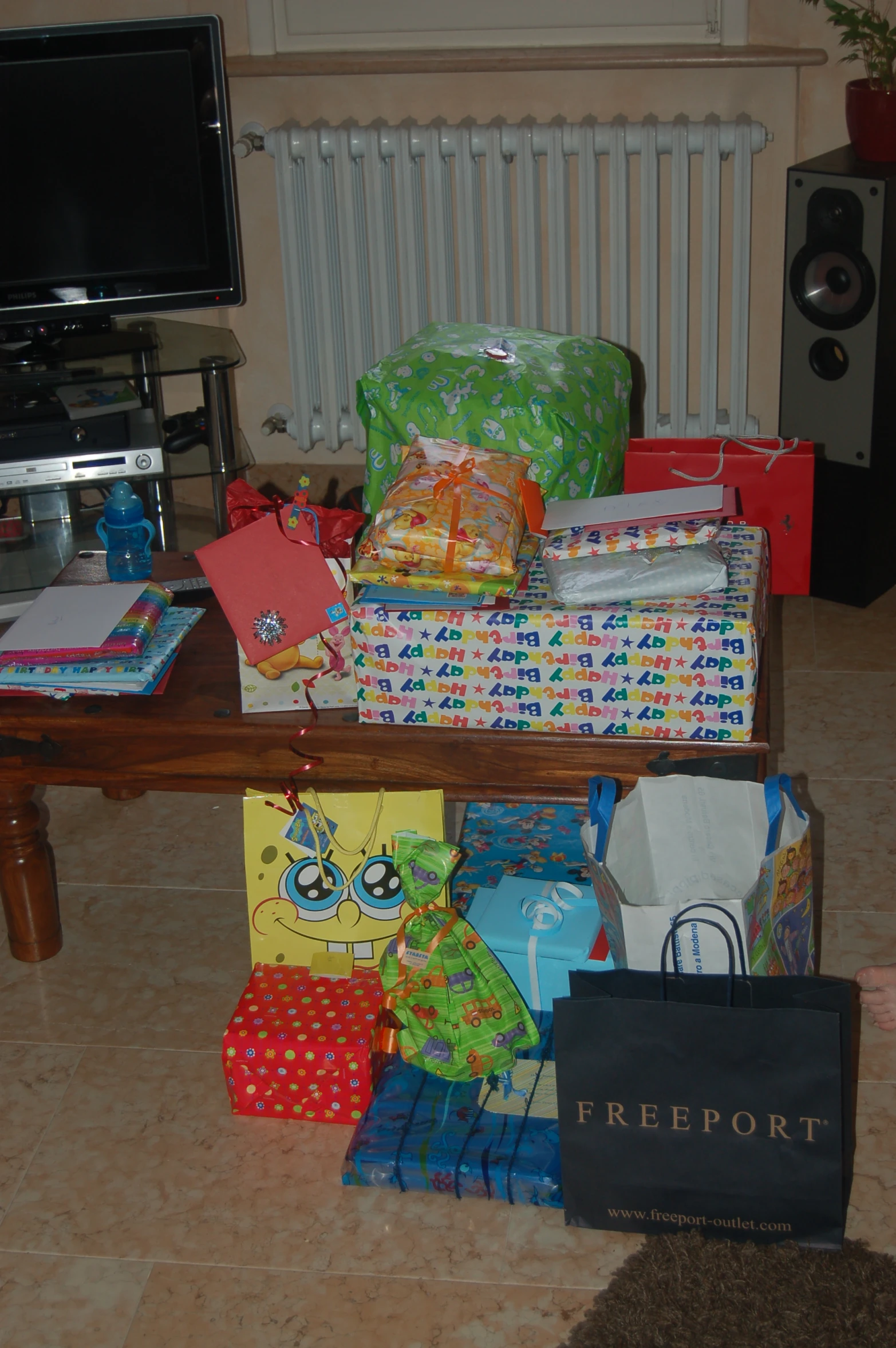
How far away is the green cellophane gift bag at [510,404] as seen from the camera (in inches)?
80.6

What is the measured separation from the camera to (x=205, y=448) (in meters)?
2.78

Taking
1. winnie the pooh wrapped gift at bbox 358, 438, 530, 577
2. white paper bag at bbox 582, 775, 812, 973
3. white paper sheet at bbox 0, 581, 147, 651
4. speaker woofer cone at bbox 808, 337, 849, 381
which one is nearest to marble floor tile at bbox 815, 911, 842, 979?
white paper bag at bbox 582, 775, 812, 973

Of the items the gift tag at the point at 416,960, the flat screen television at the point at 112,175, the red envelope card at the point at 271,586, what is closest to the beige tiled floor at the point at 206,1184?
the gift tag at the point at 416,960

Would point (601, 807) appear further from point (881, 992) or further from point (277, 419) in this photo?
point (277, 419)

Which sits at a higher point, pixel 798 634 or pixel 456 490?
pixel 456 490

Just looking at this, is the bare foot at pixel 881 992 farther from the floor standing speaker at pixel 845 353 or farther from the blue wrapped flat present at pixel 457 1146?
the floor standing speaker at pixel 845 353

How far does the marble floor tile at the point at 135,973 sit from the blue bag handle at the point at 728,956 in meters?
0.72

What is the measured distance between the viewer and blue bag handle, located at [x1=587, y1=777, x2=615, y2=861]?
1531mm

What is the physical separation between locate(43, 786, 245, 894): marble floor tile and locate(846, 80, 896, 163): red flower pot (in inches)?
71.9

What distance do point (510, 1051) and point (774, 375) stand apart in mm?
2153

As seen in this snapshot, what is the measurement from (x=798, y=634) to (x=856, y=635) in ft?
0.40

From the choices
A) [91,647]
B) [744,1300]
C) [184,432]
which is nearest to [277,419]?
[184,432]

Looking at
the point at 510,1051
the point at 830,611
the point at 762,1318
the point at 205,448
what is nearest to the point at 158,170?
the point at 205,448

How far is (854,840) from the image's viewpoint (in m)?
2.20
